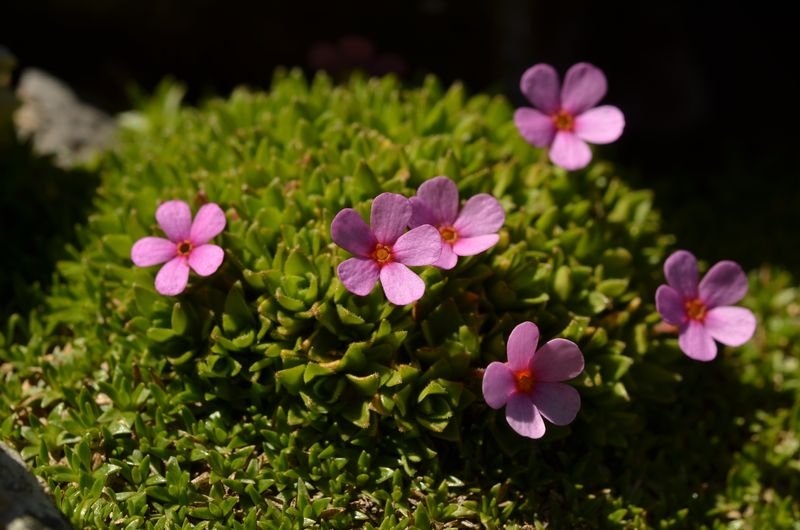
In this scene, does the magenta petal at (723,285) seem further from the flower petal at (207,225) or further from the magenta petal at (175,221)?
the magenta petal at (175,221)

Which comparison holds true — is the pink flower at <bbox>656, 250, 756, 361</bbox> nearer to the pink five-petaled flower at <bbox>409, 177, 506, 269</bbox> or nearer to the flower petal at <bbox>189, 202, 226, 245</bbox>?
the pink five-petaled flower at <bbox>409, 177, 506, 269</bbox>

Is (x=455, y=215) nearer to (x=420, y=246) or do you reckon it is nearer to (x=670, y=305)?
(x=420, y=246)

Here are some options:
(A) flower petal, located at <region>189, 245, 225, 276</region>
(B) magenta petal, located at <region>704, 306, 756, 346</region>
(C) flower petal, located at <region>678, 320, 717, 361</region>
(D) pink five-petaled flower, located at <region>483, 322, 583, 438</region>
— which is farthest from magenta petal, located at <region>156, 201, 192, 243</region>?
(B) magenta petal, located at <region>704, 306, 756, 346</region>

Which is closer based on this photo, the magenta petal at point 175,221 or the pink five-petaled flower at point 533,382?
the pink five-petaled flower at point 533,382

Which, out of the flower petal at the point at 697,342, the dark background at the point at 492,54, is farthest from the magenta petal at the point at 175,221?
the dark background at the point at 492,54

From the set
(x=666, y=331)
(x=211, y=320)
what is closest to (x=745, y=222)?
(x=666, y=331)

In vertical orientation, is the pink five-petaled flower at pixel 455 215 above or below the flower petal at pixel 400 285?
above
